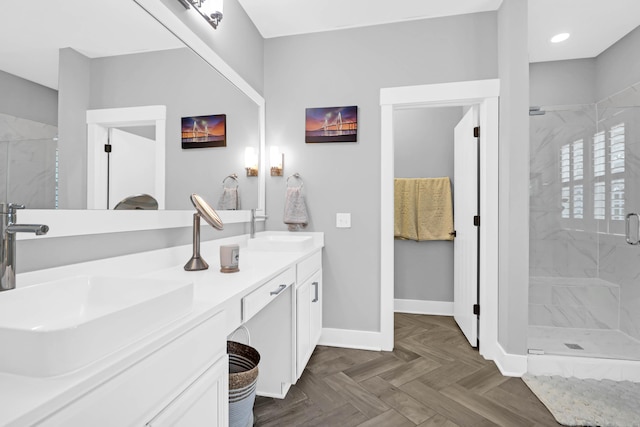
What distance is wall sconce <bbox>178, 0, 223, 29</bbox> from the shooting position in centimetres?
178

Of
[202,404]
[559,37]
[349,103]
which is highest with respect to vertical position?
[559,37]

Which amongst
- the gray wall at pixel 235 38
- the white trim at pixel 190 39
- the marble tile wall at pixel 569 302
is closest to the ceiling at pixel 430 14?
the gray wall at pixel 235 38

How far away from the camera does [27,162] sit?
963mm

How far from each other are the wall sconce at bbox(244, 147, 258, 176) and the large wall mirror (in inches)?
18.0

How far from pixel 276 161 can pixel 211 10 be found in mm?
1114

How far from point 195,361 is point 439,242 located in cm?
299

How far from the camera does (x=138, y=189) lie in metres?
1.43

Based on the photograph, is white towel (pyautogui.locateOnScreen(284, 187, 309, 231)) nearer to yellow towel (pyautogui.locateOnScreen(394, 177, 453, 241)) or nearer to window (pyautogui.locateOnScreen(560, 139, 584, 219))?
yellow towel (pyautogui.locateOnScreen(394, 177, 453, 241))

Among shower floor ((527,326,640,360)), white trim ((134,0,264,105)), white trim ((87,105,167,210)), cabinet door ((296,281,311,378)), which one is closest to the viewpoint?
white trim ((87,105,167,210))

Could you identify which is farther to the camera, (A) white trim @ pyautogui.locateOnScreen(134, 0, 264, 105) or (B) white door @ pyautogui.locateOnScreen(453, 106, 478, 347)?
(B) white door @ pyautogui.locateOnScreen(453, 106, 478, 347)

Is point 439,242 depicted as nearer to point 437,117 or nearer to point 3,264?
point 437,117

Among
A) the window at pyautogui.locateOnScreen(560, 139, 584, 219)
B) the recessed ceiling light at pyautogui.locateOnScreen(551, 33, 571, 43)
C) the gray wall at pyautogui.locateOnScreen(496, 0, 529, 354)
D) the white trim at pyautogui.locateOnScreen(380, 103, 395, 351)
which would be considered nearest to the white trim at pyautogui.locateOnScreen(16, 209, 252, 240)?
the white trim at pyautogui.locateOnScreen(380, 103, 395, 351)

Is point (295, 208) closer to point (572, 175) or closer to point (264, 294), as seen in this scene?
point (264, 294)

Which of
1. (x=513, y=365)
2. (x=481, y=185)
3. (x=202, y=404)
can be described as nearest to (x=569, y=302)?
(x=513, y=365)
